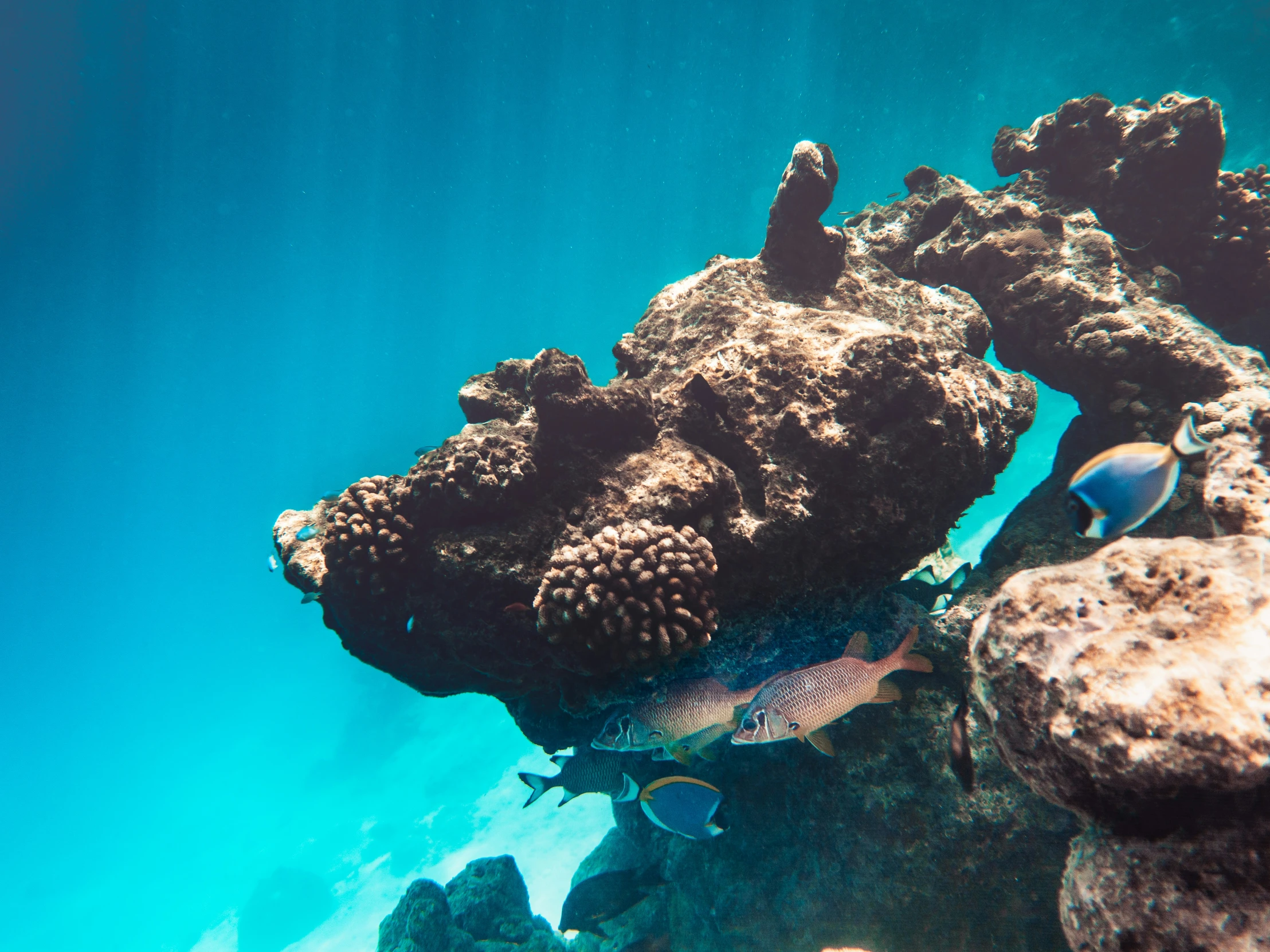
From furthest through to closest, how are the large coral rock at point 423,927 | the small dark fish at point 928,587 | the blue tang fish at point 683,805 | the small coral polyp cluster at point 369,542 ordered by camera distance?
the large coral rock at point 423,927 < the small dark fish at point 928,587 < the small coral polyp cluster at point 369,542 < the blue tang fish at point 683,805

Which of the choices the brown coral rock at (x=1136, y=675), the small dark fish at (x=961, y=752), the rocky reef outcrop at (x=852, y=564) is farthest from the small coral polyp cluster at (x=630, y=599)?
the brown coral rock at (x=1136, y=675)

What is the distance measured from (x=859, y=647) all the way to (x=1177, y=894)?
1.63m

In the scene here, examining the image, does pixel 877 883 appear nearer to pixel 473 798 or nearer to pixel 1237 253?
pixel 1237 253

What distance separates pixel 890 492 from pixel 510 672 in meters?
3.90

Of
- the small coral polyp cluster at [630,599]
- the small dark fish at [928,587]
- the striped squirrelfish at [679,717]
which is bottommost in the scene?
the small dark fish at [928,587]

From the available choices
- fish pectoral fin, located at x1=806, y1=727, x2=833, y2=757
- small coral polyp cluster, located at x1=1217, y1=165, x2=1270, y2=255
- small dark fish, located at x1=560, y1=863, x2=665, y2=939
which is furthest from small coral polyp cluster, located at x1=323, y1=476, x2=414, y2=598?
small coral polyp cluster, located at x1=1217, y1=165, x2=1270, y2=255

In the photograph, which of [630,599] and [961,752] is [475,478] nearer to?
[630,599]

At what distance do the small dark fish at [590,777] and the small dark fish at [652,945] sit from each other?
135 inches

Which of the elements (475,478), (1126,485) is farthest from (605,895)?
(1126,485)

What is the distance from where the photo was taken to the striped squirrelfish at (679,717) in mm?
3332

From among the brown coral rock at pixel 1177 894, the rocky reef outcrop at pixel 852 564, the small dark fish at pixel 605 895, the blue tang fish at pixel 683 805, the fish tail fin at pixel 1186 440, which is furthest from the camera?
the small dark fish at pixel 605 895

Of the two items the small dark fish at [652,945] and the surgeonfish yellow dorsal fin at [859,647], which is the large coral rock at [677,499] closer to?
the surgeonfish yellow dorsal fin at [859,647]

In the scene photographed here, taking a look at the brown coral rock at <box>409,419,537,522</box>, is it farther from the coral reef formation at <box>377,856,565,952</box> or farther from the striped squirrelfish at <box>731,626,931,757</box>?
the coral reef formation at <box>377,856,565,952</box>

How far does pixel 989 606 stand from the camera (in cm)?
242
